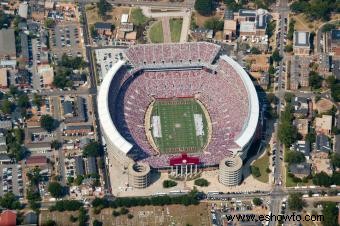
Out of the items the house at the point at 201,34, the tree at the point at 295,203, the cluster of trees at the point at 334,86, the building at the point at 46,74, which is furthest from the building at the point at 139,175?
the house at the point at 201,34

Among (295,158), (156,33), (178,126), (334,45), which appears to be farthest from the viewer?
(156,33)

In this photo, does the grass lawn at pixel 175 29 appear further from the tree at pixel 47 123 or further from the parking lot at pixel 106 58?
the tree at pixel 47 123

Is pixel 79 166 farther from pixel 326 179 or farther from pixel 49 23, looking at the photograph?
pixel 49 23

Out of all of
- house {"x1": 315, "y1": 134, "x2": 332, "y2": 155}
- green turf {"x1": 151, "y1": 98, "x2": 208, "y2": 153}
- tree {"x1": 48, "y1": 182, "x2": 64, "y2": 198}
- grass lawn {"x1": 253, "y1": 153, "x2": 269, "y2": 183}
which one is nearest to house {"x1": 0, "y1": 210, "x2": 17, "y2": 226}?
tree {"x1": 48, "y1": 182, "x2": 64, "y2": 198}

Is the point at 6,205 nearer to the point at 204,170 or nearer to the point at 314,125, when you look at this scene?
the point at 204,170

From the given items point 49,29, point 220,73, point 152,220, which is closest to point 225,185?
point 152,220

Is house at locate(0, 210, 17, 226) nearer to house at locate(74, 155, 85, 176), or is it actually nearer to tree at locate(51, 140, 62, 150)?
house at locate(74, 155, 85, 176)

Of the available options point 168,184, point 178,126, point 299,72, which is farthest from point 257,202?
point 299,72
